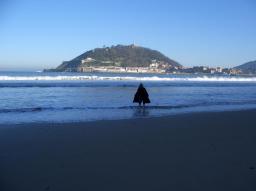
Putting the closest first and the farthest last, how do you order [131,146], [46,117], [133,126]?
[131,146], [133,126], [46,117]

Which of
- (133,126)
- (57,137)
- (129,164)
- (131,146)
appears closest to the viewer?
(129,164)

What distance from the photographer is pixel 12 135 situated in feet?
31.1

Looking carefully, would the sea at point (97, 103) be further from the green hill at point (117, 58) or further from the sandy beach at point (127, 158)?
the green hill at point (117, 58)

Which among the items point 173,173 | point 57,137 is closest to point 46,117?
point 57,137

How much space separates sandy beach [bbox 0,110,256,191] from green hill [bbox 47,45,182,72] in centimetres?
11596

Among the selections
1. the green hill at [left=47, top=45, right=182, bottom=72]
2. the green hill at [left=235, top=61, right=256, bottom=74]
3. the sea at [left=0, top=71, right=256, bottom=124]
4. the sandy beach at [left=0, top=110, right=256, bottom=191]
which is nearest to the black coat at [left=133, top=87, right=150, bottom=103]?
the sea at [left=0, top=71, right=256, bottom=124]

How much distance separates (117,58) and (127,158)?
13697 cm

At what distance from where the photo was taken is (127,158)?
6.74m

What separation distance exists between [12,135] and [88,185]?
15.8 ft

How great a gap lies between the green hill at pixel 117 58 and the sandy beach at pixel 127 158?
116 meters

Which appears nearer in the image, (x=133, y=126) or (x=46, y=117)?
(x=133, y=126)

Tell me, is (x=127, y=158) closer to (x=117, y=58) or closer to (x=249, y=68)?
(x=117, y=58)

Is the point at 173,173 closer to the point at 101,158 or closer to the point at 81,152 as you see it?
the point at 101,158

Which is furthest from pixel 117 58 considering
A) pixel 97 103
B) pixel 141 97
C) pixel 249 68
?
pixel 141 97
